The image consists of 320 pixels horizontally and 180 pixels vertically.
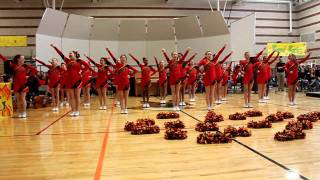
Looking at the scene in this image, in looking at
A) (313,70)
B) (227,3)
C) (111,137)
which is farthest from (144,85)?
(227,3)

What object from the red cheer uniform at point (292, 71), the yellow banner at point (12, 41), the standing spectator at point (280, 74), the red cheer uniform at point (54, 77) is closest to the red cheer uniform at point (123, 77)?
the red cheer uniform at point (54, 77)

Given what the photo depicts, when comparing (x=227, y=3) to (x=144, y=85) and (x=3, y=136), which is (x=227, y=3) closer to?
(x=144, y=85)

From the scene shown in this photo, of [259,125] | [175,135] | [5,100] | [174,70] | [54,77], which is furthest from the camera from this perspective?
[54,77]

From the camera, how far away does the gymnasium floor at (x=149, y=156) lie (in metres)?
3.98

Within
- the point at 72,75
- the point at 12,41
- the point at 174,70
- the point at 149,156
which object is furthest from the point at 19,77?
the point at 12,41

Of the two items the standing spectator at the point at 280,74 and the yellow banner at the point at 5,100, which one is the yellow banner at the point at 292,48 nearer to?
the standing spectator at the point at 280,74

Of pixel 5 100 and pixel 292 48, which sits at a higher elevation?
pixel 292 48

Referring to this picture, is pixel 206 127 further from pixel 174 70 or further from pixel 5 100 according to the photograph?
pixel 5 100

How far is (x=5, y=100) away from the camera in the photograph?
419 inches

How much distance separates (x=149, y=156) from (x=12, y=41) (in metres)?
17.8

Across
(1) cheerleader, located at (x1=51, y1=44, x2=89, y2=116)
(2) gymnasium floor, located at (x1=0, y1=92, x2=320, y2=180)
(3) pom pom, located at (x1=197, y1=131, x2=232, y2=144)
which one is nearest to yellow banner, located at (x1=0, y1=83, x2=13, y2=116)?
(1) cheerleader, located at (x1=51, y1=44, x2=89, y2=116)

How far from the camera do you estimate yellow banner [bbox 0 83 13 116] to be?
10453 millimetres

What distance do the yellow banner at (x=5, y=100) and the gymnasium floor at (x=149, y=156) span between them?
362 centimetres

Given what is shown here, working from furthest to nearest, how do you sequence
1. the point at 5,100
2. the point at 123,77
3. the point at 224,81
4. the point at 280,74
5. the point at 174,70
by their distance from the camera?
the point at 280,74
the point at 224,81
the point at 5,100
the point at 174,70
the point at 123,77
